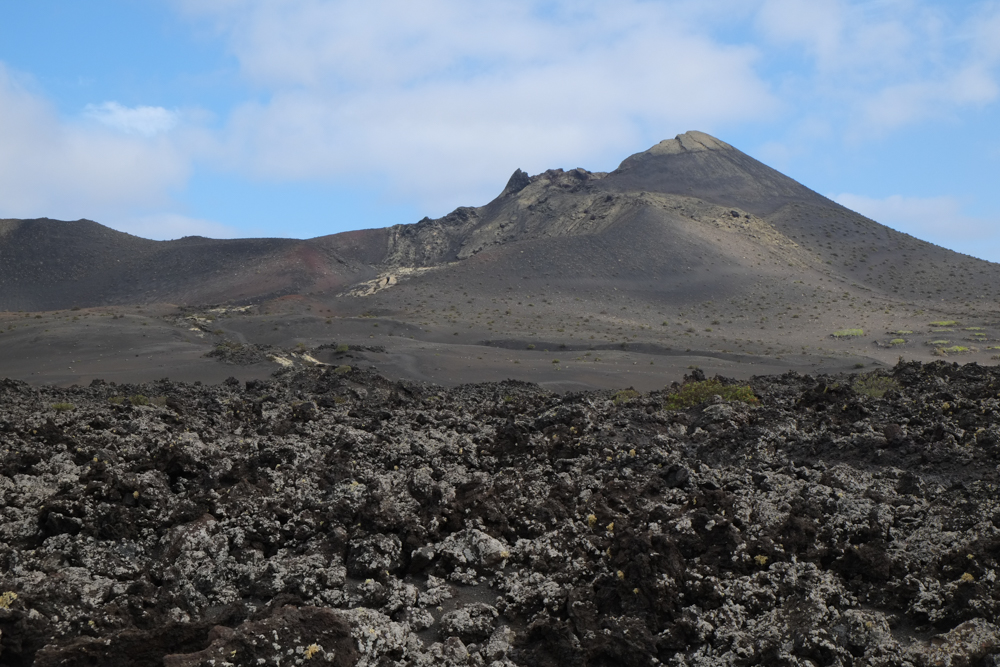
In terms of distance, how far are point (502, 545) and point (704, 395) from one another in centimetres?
1460

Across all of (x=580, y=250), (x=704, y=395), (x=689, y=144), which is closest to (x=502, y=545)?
(x=704, y=395)

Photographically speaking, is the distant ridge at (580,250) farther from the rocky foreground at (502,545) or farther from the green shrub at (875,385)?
the rocky foreground at (502,545)

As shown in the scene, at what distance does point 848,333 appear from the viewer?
5412cm

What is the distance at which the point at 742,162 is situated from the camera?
109 meters

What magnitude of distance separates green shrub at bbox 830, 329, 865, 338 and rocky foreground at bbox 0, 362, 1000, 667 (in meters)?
41.6

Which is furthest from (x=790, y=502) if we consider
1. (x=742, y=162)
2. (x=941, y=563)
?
(x=742, y=162)

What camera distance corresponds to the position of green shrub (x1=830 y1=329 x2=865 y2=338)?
53.6 meters

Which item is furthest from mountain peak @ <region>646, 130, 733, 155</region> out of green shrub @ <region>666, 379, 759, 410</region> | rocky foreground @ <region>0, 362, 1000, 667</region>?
rocky foreground @ <region>0, 362, 1000, 667</region>

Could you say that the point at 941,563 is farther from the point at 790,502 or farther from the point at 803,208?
the point at 803,208

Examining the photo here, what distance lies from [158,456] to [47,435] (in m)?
2.92

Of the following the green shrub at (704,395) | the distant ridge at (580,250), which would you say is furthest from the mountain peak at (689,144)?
the green shrub at (704,395)

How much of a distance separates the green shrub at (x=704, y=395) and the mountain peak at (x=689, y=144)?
9214 cm

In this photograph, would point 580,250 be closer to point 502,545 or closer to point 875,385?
point 875,385

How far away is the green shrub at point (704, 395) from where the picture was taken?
21.8m
